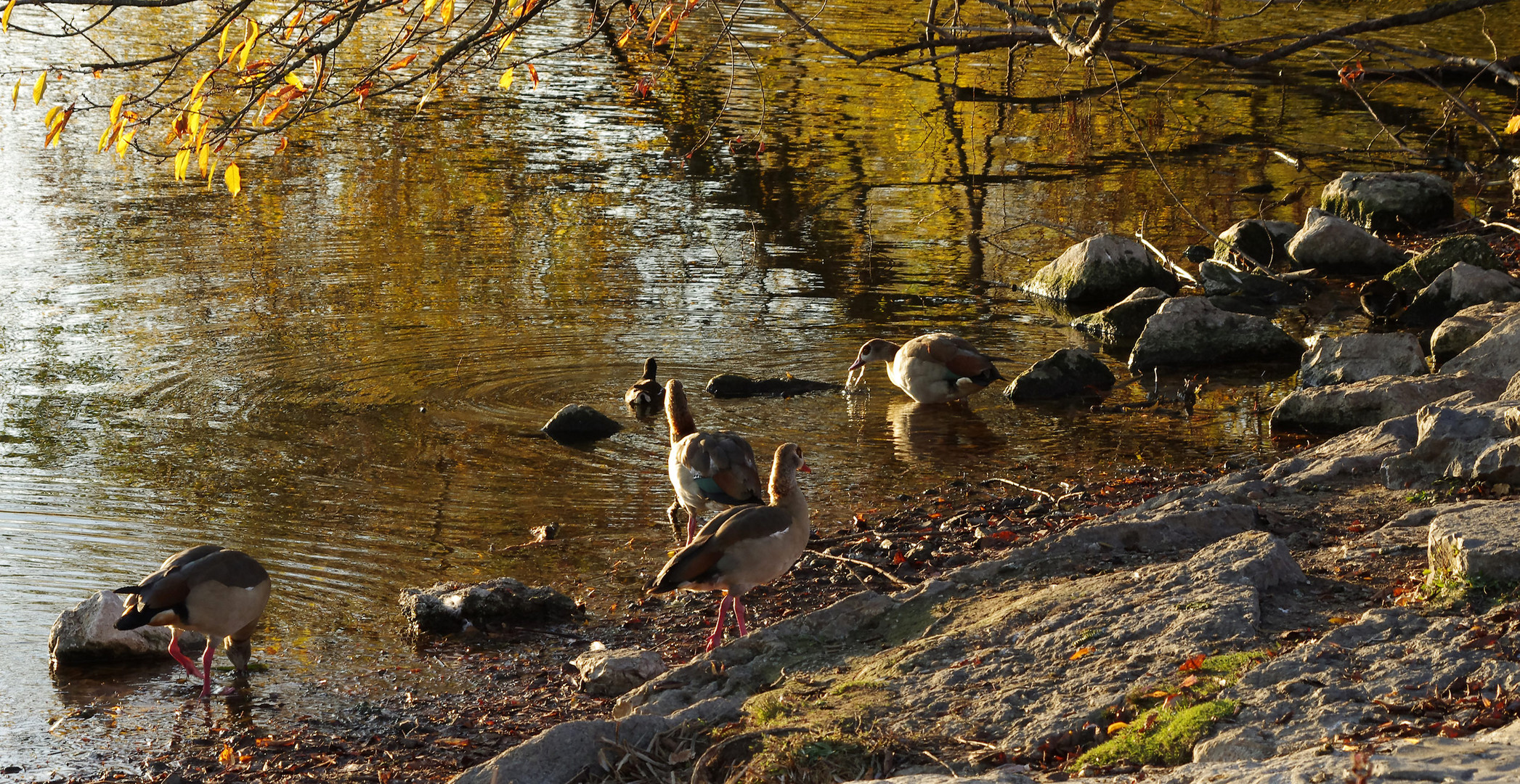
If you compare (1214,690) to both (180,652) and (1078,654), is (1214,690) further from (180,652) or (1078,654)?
(180,652)

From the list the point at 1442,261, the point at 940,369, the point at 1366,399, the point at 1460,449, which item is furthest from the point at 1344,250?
the point at 1460,449

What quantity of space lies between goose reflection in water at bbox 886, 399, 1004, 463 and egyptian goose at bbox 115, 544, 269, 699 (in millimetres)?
5619

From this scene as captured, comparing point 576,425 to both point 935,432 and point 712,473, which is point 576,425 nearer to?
point 712,473

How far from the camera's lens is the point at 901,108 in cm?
2789

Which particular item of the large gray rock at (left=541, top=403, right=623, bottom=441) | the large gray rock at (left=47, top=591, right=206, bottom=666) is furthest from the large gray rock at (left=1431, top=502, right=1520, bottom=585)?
the large gray rock at (left=541, top=403, right=623, bottom=441)

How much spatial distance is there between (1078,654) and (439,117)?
73.0 ft

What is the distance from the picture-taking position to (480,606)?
25.7ft

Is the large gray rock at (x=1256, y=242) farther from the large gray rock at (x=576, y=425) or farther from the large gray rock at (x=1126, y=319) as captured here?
the large gray rock at (x=576, y=425)

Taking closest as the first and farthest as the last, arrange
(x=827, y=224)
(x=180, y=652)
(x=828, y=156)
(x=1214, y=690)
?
(x=1214, y=690)
(x=180, y=652)
(x=827, y=224)
(x=828, y=156)

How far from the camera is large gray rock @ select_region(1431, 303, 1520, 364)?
12.3 metres

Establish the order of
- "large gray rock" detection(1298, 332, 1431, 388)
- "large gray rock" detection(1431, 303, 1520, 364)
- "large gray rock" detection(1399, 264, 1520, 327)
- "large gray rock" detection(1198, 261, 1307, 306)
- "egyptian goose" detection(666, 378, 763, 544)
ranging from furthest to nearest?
"large gray rock" detection(1198, 261, 1307, 306) → "large gray rock" detection(1399, 264, 1520, 327) → "large gray rock" detection(1431, 303, 1520, 364) → "large gray rock" detection(1298, 332, 1431, 388) → "egyptian goose" detection(666, 378, 763, 544)

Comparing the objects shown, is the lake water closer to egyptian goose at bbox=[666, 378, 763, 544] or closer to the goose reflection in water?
the goose reflection in water

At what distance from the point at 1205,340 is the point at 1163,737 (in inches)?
385


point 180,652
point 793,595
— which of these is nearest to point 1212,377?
point 793,595
